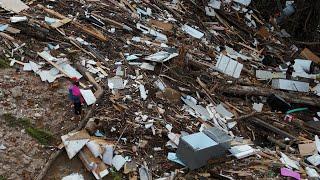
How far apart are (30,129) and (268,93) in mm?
4753

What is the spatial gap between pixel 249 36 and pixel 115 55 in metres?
4.33

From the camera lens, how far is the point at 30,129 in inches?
255

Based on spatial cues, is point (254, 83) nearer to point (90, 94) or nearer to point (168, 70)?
point (168, 70)

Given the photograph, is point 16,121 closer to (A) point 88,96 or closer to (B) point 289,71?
(A) point 88,96

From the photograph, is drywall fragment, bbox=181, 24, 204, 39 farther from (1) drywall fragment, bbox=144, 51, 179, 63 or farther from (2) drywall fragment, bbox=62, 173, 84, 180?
(2) drywall fragment, bbox=62, 173, 84, 180

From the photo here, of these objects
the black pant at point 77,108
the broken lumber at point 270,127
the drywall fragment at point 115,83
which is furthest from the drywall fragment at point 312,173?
the black pant at point 77,108

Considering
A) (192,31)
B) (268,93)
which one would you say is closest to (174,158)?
(268,93)

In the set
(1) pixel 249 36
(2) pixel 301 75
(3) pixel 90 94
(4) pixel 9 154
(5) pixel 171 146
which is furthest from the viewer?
(1) pixel 249 36

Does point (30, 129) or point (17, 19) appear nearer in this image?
point (30, 129)

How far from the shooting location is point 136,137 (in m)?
6.68

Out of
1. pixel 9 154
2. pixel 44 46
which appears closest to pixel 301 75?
pixel 44 46

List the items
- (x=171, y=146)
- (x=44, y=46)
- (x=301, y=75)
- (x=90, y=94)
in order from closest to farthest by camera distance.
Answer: (x=171, y=146), (x=90, y=94), (x=44, y=46), (x=301, y=75)

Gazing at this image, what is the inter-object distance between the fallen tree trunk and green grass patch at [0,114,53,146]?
355 centimetres

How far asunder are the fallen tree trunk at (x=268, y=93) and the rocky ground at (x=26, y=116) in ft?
10.5
